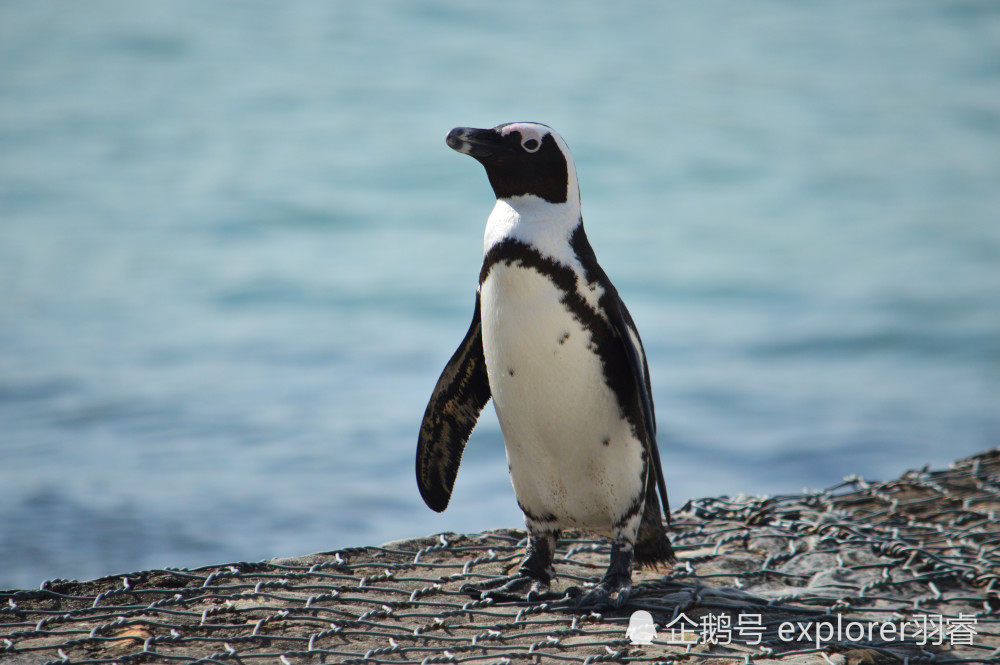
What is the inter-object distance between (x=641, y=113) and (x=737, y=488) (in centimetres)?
867

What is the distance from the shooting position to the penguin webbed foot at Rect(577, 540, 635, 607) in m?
2.58

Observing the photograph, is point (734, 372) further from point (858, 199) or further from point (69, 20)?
point (69, 20)

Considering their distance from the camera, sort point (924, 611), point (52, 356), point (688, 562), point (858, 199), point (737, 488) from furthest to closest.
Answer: point (858, 199), point (52, 356), point (737, 488), point (688, 562), point (924, 611)

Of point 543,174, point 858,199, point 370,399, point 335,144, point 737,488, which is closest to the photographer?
point 543,174

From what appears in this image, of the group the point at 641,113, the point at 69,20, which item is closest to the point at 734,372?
the point at 641,113

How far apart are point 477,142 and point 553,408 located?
0.62 meters

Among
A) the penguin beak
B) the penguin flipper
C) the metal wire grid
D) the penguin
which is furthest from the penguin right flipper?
the penguin beak

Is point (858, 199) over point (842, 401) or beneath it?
over

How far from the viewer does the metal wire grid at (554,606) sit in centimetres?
236

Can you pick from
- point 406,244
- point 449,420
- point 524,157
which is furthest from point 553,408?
point 406,244

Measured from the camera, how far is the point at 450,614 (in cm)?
259

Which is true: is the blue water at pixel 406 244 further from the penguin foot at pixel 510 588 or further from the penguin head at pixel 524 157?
the penguin head at pixel 524 157

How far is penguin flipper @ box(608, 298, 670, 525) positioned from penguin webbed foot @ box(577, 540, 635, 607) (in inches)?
7.0

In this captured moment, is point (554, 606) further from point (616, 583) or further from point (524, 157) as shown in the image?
point (524, 157)
